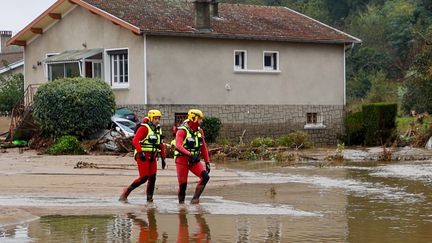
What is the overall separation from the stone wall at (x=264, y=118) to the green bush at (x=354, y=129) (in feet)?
6.99

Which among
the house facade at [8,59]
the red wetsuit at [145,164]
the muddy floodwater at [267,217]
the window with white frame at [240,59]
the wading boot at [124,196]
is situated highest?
the house facade at [8,59]

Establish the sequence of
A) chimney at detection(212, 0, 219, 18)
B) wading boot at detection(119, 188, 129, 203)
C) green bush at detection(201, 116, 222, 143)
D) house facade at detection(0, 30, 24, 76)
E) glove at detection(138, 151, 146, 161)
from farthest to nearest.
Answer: house facade at detection(0, 30, 24, 76), chimney at detection(212, 0, 219, 18), green bush at detection(201, 116, 222, 143), wading boot at detection(119, 188, 129, 203), glove at detection(138, 151, 146, 161)

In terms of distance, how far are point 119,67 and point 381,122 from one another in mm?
10351

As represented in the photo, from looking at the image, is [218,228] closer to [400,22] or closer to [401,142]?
[401,142]

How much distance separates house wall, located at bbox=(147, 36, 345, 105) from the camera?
35.8m

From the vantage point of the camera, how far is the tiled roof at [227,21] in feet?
118

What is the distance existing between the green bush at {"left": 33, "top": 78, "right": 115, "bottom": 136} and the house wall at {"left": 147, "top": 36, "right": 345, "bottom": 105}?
343cm

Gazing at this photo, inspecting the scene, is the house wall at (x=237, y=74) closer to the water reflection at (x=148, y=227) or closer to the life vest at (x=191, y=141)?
the life vest at (x=191, y=141)

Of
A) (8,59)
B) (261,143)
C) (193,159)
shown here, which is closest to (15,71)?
(8,59)

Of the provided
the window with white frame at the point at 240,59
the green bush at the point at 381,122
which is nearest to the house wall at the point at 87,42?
the window with white frame at the point at 240,59

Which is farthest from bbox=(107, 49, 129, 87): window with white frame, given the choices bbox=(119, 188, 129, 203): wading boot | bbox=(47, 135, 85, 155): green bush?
bbox=(119, 188, 129, 203): wading boot

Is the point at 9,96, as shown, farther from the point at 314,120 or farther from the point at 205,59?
the point at 314,120

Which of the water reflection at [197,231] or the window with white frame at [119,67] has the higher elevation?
the window with white frame at [119,67]

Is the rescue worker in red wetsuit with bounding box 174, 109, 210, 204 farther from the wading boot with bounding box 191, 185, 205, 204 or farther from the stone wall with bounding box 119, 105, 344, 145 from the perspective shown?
the stone wall with bounding box 119, 105, 344, 145
